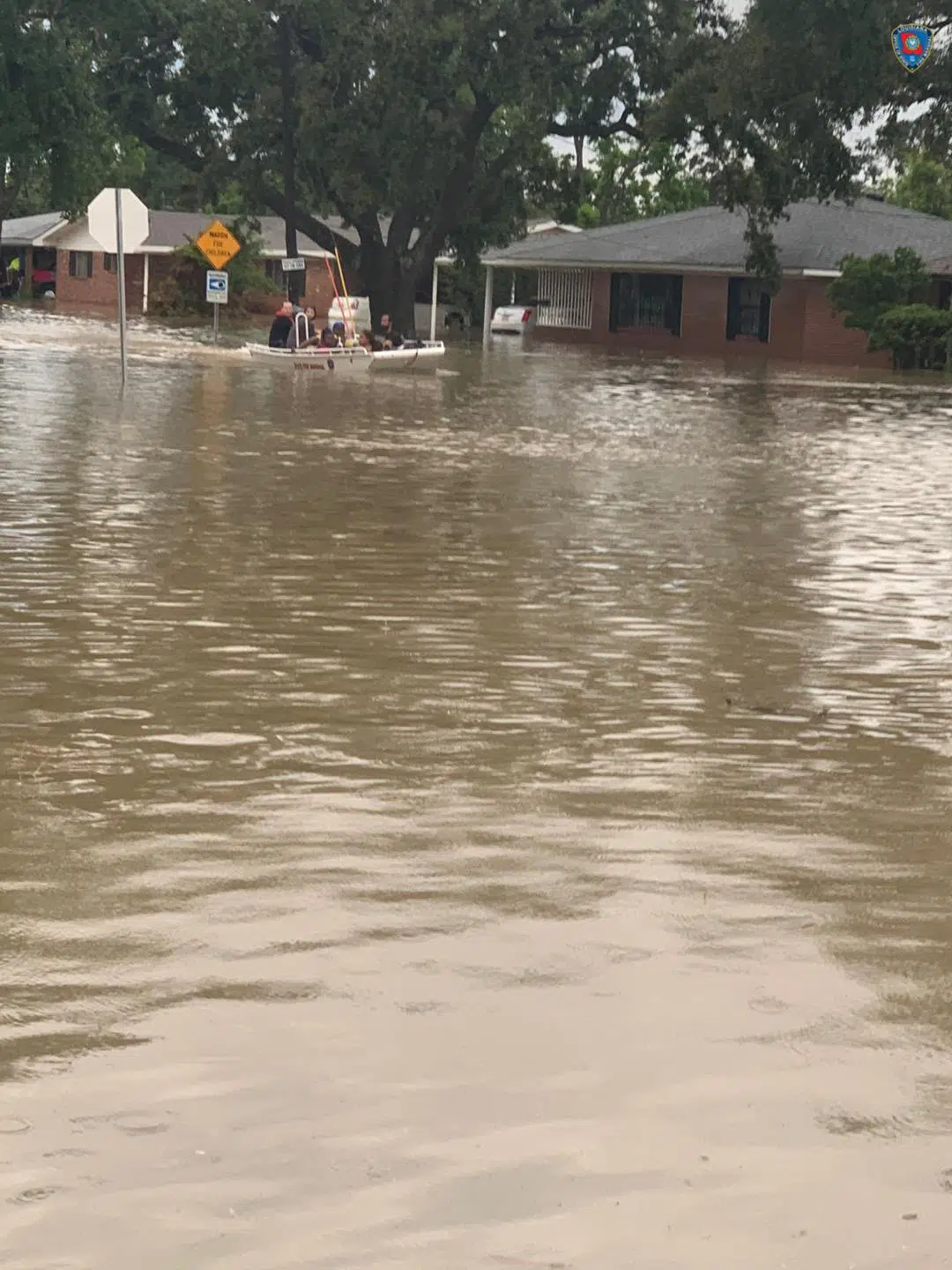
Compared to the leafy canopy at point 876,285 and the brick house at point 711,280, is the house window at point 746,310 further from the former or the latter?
the leafy canopy at point 876,285

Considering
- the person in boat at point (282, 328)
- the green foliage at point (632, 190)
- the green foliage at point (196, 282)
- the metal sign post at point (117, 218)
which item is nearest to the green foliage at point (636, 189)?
the green foliage at point (632, 190)

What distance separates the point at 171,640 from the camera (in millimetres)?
10695

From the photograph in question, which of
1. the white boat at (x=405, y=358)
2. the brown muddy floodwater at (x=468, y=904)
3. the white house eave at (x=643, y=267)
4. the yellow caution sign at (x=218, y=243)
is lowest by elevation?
the white boat at (x=405, y=358)

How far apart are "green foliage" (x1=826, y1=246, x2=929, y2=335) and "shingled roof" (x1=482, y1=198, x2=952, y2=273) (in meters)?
2.16

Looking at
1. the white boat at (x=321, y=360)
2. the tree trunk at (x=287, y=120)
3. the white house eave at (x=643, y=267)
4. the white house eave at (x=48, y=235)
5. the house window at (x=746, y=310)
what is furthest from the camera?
the white house eave at (x=48, y=235)

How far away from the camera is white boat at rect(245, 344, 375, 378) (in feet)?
129

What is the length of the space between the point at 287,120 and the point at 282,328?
17.9 m

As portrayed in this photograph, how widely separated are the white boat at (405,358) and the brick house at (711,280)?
15817 millimetres

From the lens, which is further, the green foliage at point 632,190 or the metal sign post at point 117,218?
the green foliage at point 632,190

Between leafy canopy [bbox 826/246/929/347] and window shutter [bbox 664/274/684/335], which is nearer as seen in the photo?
leafy canopy [bbox 826/246/929/347]

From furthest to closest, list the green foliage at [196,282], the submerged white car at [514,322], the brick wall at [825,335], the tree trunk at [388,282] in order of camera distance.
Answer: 1. the green foliage at [196,282]
2. the submerged white car at [514,322]
3. the tree trunk at [388,282]
4. the brick wall at [825,335]

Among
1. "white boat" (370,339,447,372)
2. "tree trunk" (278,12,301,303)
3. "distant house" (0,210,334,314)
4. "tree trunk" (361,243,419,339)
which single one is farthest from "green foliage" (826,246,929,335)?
"distant house" (0,210,334,314)

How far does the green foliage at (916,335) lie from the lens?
55.5m

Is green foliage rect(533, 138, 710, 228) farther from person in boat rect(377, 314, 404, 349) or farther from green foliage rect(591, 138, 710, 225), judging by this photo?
person in boat rect(377, 314, 404, 349)
